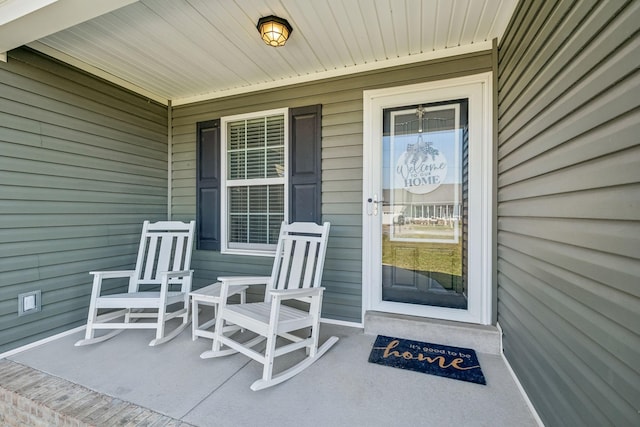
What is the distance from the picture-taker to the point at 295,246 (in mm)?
2611

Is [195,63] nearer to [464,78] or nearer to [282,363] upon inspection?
[464,78]

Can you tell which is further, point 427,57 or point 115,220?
point 115,220

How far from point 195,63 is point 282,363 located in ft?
8.90

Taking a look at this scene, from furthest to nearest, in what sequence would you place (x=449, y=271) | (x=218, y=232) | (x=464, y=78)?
1. (x=218, y=232)
2. (x=449, y=271)
3. (x=464, y=78)

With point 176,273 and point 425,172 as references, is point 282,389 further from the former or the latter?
point 425,172

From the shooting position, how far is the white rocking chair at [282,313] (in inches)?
72.1

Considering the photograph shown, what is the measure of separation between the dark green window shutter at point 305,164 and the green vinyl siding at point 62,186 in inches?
69.6

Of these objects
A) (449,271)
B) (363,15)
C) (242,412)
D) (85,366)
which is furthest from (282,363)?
(363,15)

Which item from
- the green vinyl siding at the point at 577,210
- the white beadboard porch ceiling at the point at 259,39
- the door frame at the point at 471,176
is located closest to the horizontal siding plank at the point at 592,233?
the green vinyl siding at the point at 577,210

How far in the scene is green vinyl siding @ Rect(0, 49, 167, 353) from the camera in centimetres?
225

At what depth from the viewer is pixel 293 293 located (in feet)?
6.35

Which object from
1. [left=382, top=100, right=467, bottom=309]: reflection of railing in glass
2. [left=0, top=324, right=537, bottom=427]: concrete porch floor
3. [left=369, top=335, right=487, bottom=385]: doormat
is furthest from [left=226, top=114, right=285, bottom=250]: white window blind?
[left=369, top=335, right=487, bottom=385]: doormat

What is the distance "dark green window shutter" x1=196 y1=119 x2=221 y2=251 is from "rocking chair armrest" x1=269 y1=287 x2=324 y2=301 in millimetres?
1701

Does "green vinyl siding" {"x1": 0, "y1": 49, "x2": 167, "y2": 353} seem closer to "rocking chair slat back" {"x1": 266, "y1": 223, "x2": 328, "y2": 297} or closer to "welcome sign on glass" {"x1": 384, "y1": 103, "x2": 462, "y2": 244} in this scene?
"rocking chair slat back" {"x1": 266, "y1": 223, "x2": 328, "y2": 297}
